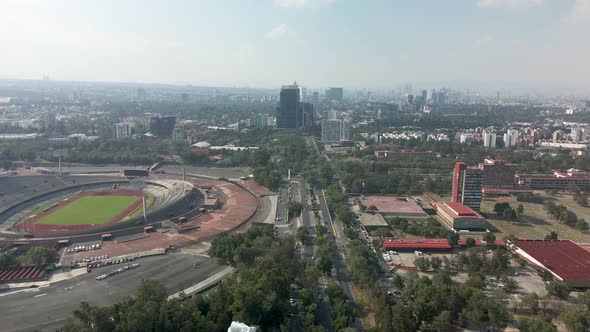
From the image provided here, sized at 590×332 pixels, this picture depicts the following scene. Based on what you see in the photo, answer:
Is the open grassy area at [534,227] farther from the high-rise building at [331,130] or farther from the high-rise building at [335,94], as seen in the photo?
the high-rise building at [335,94]

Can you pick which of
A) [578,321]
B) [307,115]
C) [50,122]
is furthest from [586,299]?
[50,122]

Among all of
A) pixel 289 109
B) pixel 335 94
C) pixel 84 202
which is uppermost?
pixel 335 94

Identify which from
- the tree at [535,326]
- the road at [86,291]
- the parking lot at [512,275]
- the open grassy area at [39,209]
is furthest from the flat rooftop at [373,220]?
the open grassy area at [39,209]

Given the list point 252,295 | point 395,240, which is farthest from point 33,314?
point 395,240

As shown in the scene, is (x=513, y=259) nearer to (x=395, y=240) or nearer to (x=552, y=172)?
(x=395, y=240)

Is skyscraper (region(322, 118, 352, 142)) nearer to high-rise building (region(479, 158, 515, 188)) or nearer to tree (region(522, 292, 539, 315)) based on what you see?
high-rise building (region(479, 158, 515, 188))

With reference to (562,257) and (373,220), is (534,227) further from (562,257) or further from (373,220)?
(373,220)

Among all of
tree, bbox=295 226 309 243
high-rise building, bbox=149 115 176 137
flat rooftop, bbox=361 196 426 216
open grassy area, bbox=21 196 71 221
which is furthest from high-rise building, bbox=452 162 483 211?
high-rise building, bbox=149 115 176 137
